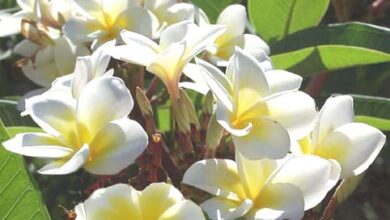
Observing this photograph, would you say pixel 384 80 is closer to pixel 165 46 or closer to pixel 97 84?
pixel 165 46

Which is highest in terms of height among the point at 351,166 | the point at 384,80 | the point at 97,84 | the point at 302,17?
the point at 97,84

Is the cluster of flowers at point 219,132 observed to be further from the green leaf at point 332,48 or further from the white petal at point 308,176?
the green leaf at point 332,48

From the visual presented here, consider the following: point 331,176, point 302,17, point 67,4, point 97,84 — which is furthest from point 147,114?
point 302,17

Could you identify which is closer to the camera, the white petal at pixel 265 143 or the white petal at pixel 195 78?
the white petal at pixel 265 143

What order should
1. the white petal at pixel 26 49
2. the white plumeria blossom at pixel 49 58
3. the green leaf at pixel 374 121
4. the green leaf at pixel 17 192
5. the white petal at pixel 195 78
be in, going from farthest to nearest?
the white petal at pixel 26 49
the white plumeria blossom at pixel 49 58
the green leaf at pixel 374 121
the white petal at pixel 195 78
the green leaf at pixel 17 192

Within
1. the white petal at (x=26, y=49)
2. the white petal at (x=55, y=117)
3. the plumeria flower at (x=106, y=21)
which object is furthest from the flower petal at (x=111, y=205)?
the white petal at (x=26, y=49)
